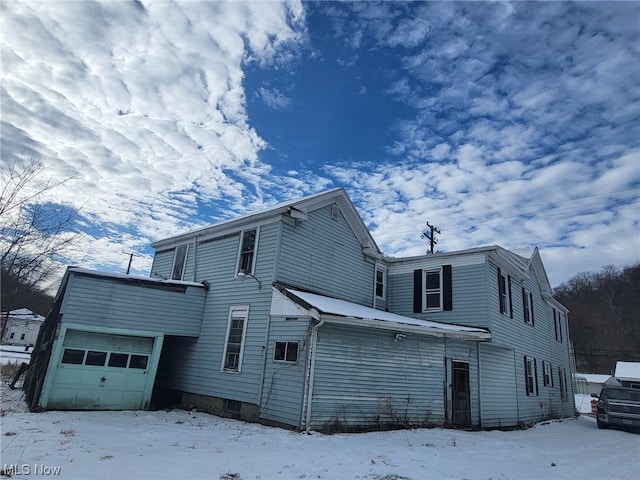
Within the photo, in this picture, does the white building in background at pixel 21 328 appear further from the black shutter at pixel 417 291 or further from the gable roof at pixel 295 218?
the black shutter at pixel 417 291

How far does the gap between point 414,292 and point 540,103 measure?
844cm

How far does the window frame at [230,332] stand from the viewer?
1252 centimetres

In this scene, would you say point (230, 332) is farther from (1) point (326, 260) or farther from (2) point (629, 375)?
(2) point (629, 375)

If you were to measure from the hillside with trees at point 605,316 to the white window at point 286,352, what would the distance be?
53.2 metres

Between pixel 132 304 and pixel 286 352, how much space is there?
17.3 ft

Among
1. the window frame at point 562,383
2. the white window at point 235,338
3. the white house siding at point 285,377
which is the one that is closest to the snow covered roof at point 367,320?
the white house siding at point 285,377

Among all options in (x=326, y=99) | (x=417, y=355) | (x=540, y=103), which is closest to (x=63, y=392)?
(x=417, y=355)

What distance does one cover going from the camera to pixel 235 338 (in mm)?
12977

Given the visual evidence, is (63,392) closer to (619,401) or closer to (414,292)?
(414,292)

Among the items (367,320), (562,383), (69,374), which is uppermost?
(367,320)

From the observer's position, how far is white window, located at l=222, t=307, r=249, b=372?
12656mm

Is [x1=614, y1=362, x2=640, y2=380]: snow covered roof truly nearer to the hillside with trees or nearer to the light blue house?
the hillside with trees

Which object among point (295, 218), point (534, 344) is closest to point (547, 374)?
point (534, 344)

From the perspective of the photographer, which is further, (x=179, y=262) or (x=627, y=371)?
(x=627, y=371)
